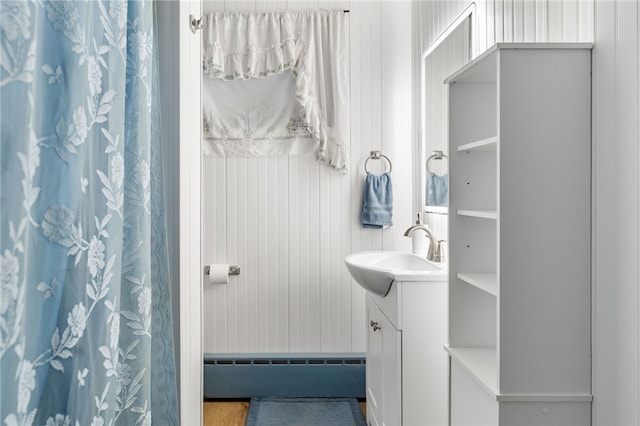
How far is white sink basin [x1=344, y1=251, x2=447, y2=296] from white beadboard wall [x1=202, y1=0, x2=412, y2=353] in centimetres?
43

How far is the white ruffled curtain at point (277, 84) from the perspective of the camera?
2.92 meters

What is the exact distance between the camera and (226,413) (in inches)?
110

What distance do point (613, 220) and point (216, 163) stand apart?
2280mm

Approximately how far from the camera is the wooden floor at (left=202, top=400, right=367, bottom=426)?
2672 mm

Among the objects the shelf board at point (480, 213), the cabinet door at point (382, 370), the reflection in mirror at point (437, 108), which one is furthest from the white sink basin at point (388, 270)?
the shelf board at point (480, 213)

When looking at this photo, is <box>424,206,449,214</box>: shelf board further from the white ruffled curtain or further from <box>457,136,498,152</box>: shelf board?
<box>457,136,498,152</box>: shelf board

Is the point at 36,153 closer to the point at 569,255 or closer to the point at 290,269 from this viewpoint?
the point at 569,255

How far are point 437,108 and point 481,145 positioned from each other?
118cm

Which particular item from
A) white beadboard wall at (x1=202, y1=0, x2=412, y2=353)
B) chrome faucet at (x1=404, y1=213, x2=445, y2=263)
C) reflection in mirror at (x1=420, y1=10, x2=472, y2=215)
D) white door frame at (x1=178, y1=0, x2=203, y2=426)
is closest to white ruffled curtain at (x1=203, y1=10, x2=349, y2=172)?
white beadboard wall at (x1=202, y1=0, x2=412, y2=353)

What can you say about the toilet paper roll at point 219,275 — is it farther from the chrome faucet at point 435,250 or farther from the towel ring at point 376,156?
the chrome faucet at point 435,250

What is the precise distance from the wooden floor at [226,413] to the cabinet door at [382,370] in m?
0.47

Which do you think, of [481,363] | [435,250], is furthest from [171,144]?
[435,250]

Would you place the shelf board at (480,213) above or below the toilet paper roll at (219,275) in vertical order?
above

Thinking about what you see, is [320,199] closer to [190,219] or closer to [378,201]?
[378,201]
